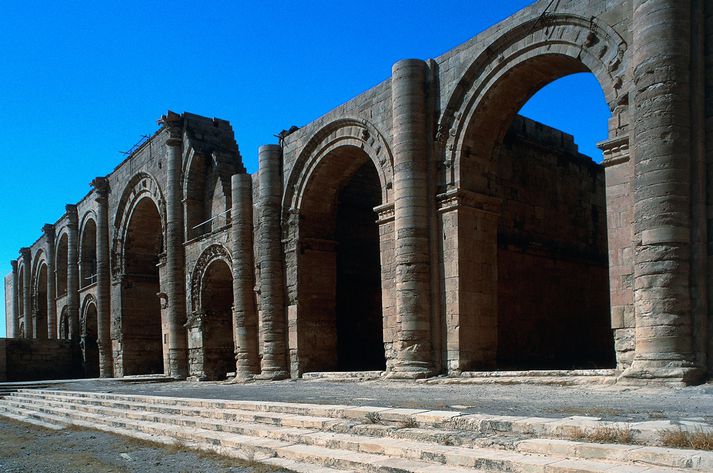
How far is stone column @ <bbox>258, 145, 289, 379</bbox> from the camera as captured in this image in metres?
16.8

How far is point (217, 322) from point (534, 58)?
13454 millimetres

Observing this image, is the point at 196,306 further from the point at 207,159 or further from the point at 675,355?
the point at 675,355

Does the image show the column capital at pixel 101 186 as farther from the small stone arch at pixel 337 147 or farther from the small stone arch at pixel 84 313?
the small stone arch at pixel 337 147

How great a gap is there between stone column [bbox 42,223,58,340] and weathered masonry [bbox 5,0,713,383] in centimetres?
1531

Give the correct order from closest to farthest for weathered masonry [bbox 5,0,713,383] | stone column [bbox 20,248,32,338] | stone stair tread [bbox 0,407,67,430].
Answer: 1. weathered masonry [bbox 5,0,713,383]
2. stone stair tread [bbox 0,407,67,430]
3. stone column [bbox 20,248,32,338]

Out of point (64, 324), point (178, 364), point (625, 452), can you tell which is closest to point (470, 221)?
point (625, 452)

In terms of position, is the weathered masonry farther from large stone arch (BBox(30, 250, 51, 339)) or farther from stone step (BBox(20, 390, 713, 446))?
large stone arch (BBox(30, 250, 51, 339))

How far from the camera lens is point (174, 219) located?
23.0m

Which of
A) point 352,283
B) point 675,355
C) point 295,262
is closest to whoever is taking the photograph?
point 675,355

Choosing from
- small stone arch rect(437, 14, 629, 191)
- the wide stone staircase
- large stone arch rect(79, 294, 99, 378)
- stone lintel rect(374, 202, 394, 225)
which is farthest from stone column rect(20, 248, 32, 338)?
the wide stone staircase

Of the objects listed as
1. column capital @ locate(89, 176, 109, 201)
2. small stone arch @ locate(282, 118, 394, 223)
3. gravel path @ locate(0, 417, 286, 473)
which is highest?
column capital @ locate(89, 176, 109, 201)

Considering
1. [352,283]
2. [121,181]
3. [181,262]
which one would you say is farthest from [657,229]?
[121,181]

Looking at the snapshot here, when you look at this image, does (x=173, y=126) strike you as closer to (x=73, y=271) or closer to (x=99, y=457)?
(x=73, y=271)

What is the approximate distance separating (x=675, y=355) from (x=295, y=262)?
9942 millimetres
